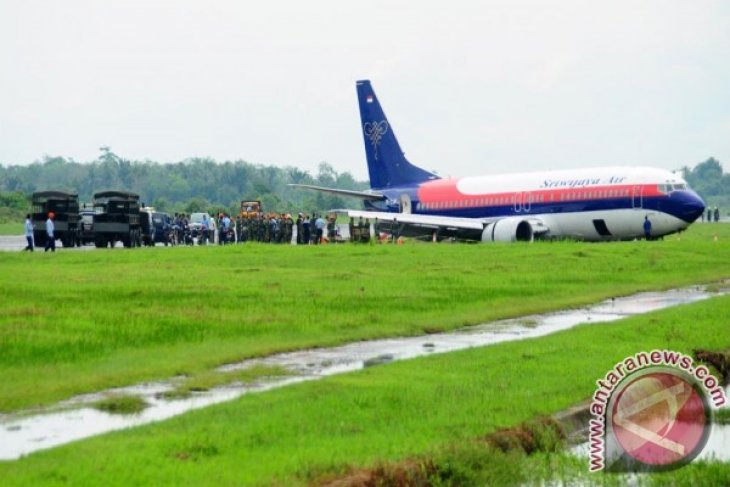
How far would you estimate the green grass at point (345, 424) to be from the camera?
12172 mm

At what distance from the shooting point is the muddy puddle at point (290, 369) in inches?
582

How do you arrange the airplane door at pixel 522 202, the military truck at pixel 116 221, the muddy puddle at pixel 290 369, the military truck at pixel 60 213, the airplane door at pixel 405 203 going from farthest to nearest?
the military truck at pixel 116 221, the airplane door at pixel 405 203, the military truck at pixel 60 213, the airplane door at pixel 522 202, the muddy puddle at pixel 290 369

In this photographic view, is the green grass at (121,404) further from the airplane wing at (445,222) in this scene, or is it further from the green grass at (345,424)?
the airplane wing at (445,222)

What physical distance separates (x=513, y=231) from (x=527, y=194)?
2.16 metres

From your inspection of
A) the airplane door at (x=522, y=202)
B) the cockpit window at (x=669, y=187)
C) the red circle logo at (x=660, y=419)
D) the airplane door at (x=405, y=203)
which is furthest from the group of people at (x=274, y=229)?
the red circle logo at (x=660, y=419)

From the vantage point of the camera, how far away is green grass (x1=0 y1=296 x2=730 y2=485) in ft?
39.9

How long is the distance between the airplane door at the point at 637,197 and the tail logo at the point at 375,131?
18.3 metres

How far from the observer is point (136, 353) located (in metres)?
21.6

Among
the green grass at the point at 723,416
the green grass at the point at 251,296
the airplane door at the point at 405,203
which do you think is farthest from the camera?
the airplane door at the point at 405,203

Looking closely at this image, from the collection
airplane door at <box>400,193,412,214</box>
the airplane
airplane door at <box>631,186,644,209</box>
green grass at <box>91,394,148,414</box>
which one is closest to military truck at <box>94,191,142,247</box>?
the airplane

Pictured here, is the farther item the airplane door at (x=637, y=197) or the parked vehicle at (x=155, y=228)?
the parked vehicle at (x=155, y=228)

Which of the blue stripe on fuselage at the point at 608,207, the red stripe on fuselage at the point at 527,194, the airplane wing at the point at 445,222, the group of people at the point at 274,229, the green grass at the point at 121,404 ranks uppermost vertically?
the red stripe on fuselage at the point at 527,194

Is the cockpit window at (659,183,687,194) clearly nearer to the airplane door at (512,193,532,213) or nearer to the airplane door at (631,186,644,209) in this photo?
the airplane door at (631,186,644,209)

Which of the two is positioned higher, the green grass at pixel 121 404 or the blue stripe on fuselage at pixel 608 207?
the green grass at pixel 121 404
